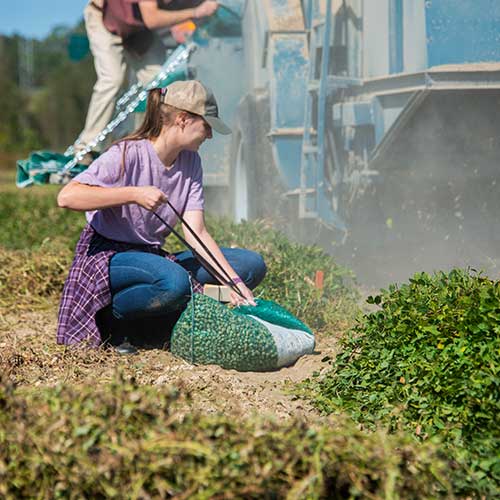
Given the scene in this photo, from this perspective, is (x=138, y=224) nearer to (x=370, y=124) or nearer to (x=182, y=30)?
(x=370, y=124)

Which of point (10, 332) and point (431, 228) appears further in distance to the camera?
point (431, 228)

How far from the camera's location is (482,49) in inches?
185

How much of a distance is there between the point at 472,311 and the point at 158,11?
14.8 ft

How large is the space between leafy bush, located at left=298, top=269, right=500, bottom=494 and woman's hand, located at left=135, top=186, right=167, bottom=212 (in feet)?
3.20

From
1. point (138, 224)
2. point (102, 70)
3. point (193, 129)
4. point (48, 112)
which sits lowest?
point (138, 224)

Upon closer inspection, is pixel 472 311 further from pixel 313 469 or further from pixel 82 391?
pixel 82 391

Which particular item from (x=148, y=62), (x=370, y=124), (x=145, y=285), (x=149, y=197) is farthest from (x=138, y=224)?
(x=148, y=62)

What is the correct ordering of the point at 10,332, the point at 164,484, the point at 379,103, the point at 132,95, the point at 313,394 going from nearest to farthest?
the point at 164,484, the point at 313,394, the point at 10,332, the point at 379,103, the point at 132,95

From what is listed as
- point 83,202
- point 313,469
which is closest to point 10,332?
point 83,202

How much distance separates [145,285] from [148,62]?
373 cm

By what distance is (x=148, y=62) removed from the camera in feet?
24.2

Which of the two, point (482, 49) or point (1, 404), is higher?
point (482, 49)

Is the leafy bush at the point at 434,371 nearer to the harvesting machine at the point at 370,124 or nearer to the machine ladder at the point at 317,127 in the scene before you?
the harvesting machine at the point at 370,124

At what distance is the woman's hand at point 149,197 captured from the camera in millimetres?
3812
